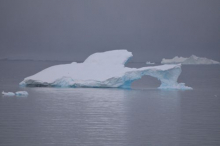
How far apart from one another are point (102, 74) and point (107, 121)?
923 centimetres

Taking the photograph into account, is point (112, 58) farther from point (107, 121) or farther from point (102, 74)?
point (107, 121)

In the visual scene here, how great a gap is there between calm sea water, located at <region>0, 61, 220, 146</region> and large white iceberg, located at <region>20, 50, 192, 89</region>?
2.38 m

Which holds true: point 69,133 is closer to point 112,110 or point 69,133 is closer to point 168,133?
point 168,133

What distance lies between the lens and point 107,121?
37.9 ft

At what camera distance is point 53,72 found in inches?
842

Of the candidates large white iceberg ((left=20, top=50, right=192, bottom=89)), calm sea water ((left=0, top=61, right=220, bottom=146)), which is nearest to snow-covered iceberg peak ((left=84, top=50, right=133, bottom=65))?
large white iceberg ((left=20, top=50, right=192, bottom=89))

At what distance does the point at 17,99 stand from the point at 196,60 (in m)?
57.2

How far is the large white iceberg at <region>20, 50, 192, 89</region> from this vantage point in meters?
20.4

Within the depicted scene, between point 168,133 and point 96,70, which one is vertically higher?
point 96,70

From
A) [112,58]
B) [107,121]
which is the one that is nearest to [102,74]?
[112,58]

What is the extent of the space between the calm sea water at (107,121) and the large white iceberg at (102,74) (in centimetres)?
238

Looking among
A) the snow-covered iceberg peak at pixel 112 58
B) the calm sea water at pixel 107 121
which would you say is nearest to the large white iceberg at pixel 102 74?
the snow-covered iceberg peak at pixel 112 58

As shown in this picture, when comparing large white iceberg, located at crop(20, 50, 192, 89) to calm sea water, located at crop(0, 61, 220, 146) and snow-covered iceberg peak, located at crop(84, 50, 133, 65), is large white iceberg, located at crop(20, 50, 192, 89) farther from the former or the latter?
calm sea water, located at crop(0, 61, 220, 146)

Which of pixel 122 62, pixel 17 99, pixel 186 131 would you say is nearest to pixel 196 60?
pixel 122 62
